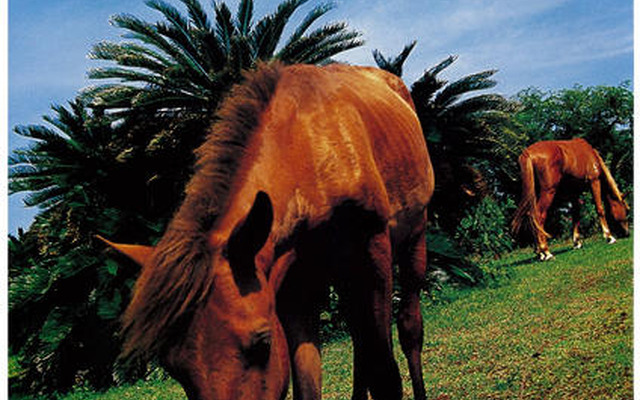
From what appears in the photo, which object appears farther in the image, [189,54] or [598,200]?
[598,200]

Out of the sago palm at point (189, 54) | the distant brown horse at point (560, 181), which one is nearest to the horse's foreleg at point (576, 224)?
the distant brown horse at point (560, 181)

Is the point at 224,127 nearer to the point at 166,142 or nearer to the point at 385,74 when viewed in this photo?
the point at 385,74

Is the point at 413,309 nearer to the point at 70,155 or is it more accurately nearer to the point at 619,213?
the point at 70,155

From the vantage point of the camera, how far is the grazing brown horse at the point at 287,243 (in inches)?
99.3

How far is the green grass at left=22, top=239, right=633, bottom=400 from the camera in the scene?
5266 millimetres

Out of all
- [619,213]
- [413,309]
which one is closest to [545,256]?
[619,213]

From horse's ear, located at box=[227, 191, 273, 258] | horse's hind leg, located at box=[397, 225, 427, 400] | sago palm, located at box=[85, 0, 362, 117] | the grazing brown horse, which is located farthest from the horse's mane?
sago palm, located at box=[85, 0, 362, 117]

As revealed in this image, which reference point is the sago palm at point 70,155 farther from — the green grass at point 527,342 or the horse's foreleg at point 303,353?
the horse's foreleg at point 303,353

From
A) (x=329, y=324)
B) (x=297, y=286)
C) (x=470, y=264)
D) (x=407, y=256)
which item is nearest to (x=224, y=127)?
(x=297, y=286)

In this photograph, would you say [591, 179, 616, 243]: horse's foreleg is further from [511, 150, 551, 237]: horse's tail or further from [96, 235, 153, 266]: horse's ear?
[96, 235, 153, 266]: horse's ear

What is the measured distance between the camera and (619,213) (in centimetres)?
1766

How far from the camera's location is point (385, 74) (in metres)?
6.21

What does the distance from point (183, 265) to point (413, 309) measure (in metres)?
3.25

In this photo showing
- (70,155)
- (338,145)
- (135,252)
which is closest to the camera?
(135,252)
